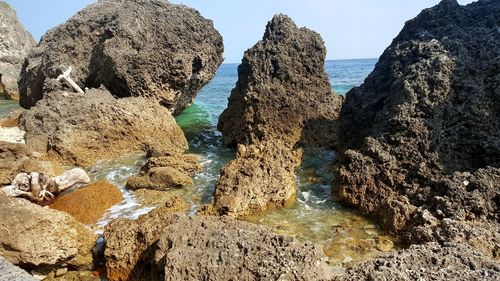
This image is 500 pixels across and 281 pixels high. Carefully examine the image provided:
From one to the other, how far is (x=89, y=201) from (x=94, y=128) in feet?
10.8

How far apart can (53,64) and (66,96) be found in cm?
298

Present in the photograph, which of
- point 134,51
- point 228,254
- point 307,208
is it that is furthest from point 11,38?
point 228,254

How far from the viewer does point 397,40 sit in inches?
313

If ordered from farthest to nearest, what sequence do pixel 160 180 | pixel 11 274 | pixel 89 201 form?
1. pixel 160 180
2. pixel 89 201
3. pixel 11 274

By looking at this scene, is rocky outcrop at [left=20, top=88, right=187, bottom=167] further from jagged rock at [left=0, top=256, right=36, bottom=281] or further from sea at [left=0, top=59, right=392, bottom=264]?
jagged rock at [left=0, top=256, right=36, bottom=281]

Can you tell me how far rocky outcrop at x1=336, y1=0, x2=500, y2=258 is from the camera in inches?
197

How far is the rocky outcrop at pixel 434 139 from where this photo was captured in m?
5.02

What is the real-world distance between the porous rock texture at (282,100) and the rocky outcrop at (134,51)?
7.95 ft

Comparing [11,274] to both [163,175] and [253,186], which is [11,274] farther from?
[163,175]

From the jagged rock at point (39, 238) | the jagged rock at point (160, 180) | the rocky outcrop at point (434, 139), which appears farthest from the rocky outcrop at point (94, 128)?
the rocky outcrop at point (434, 139)

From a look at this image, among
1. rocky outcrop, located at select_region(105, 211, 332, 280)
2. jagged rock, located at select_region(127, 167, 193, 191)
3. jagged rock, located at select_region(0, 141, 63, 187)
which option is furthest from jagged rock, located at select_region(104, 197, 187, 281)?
jagged rock, located at select_region(0, 141, 63, 187)

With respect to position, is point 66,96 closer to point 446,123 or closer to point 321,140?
point 321,140

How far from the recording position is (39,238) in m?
4.28

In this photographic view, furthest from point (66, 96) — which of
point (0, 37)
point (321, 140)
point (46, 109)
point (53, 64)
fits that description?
point (0, 37)
